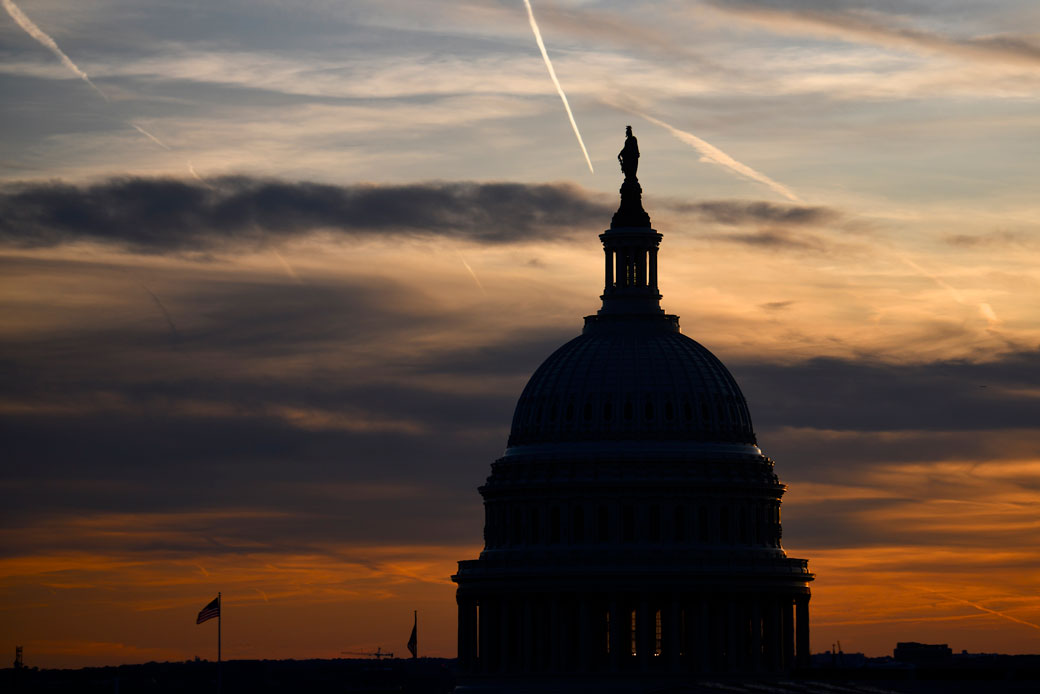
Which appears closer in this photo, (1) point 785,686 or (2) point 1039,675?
(1) point 785,686

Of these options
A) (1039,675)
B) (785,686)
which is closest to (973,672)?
(1039,675)

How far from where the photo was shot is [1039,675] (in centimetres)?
18825

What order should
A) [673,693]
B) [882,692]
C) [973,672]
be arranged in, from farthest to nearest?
[973,672], [882,692], [673,693]

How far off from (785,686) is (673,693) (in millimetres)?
10712

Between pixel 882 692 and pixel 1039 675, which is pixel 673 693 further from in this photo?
pixel 1039 675

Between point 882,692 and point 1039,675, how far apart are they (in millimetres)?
15548

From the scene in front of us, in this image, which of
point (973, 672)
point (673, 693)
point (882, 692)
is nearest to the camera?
point (673, 693)

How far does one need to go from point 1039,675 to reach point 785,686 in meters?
21.9

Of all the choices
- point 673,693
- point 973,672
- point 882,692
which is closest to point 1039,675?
point 973,672

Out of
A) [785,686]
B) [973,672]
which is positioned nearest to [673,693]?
[785,686]

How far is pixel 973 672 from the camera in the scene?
190m

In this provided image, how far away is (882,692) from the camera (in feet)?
582

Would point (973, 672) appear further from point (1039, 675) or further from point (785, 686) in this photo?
point (785, 686)

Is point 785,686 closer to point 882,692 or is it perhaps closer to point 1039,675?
point 882,692
